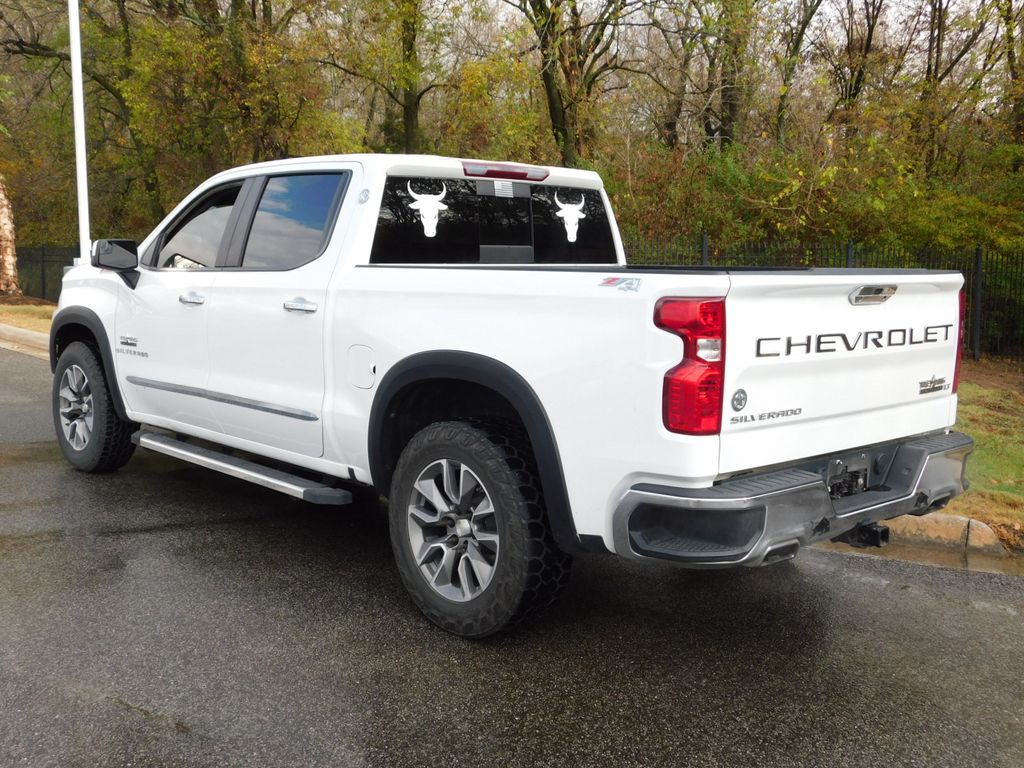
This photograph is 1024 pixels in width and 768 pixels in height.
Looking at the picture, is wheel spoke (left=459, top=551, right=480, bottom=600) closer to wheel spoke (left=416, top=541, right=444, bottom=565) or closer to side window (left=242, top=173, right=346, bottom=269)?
wheel spoke (left=416, top=541, right=444, bottom=565)

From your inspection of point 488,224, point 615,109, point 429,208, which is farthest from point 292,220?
point 615,109

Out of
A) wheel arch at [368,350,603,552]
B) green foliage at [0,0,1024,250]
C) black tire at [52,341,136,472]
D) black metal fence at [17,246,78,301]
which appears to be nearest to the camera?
wheel arch at [368,350,603,552]

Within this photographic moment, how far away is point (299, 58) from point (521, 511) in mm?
18593

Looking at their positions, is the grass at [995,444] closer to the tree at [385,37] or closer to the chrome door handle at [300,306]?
the chrome door handle at [300,306]

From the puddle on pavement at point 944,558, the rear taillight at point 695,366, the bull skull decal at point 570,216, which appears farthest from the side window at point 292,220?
the puddle on pavement at point 944,558

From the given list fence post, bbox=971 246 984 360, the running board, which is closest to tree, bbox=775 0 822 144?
fence post, bbox=971 246 984 360

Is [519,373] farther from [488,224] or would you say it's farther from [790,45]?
[790,45]

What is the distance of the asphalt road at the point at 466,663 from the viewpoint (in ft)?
10.5

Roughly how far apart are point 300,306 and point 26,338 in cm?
1187

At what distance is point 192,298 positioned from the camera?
5.40 m

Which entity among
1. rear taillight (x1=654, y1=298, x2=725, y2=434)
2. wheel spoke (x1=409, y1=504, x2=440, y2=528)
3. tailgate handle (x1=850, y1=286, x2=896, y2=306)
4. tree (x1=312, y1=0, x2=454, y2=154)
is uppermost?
tree (x1=312, y1=0, x2=454, y2=154)

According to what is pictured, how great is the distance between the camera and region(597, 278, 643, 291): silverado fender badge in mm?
3332

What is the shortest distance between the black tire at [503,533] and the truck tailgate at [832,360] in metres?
0.83

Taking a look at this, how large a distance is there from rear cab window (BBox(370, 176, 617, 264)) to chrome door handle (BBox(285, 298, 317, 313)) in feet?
1.20
